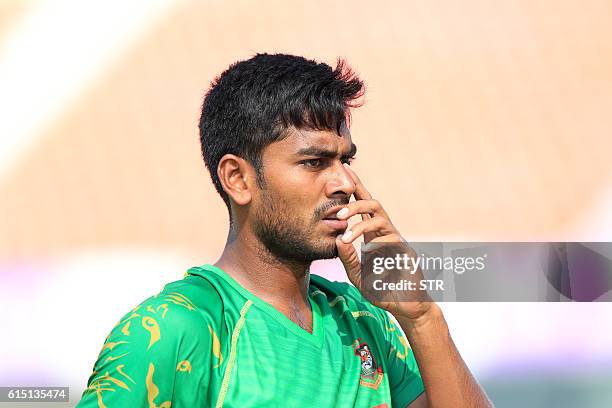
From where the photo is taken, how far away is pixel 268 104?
2.17 m

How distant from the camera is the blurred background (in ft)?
12.6

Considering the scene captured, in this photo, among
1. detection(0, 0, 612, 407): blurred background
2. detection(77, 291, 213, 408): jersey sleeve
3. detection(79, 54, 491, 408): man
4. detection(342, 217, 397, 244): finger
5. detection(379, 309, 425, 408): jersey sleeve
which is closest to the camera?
detection(77, 291, 213, 408): jersey sleeve

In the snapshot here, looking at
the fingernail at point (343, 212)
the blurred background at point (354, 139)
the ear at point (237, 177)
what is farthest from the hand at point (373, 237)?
the blurred background at point (354, 139)

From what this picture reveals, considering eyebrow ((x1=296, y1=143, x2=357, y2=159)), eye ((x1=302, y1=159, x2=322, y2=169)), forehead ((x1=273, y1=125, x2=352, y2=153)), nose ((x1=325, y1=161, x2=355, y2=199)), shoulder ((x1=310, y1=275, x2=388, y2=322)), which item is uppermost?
forehead ((x1=273, y1=125, x2=352, y2=153))

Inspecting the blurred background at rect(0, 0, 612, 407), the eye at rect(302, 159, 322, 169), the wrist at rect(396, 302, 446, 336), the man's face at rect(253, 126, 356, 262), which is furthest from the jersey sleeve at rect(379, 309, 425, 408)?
the blurred background at rect(0, 0, 612, 407)

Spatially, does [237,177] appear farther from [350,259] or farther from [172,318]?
[172,318]

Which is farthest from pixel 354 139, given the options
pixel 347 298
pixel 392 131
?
pixel 347 298

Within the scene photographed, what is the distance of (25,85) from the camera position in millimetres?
3969

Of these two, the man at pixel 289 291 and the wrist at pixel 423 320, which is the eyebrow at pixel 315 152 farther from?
the wrist at pixel 423 320

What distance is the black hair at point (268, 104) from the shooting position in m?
2.15

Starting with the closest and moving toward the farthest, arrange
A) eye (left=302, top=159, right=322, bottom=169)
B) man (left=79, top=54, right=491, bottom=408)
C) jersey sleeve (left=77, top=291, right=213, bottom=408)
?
jersey sleeve (left=77, top=291, right=213, bottom=408), man (left=79, top=54, right=491, bottom=408), eye (left=302, top=159, right=322, bottom=169)

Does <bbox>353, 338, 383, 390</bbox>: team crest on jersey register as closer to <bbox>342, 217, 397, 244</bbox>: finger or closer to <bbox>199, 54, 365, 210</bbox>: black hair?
<bbox>342, 217, 397, 244</bbox>: finger

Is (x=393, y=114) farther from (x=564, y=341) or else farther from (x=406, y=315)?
(x=406, y=315)

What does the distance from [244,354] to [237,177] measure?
0.49m
